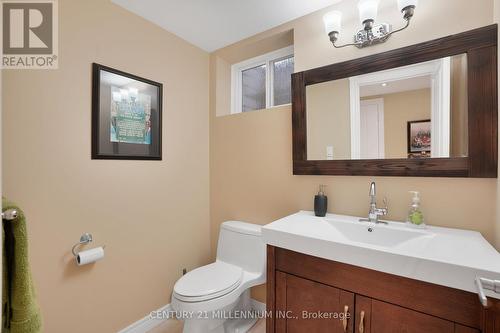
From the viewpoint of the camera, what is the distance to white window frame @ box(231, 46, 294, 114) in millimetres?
2016

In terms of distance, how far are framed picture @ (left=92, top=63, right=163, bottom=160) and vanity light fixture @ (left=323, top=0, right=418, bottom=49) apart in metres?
1.23

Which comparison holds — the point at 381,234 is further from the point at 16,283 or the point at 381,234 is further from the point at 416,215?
the point at 16,283

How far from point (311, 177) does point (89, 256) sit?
4.65 ft

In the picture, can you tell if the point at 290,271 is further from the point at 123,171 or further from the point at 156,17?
the point at 156,17

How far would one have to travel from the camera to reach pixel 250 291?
6.33ft

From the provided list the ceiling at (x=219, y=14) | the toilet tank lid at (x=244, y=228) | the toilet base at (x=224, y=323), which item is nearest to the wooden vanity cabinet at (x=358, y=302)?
the toilet base at (x=224, y=323)

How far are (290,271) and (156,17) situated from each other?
1846 mm

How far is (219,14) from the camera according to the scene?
5.43 ft

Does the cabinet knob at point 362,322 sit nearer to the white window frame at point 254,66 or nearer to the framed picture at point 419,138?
the framed picture at point 419,138

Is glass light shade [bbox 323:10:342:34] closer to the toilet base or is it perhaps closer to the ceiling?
the ceiling

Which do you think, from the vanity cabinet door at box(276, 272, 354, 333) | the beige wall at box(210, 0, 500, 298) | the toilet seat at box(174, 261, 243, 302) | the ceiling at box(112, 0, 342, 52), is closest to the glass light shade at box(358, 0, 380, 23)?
the beige wall at box(210, 0, 500, 298)

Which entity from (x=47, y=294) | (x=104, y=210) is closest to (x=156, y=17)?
(x=104, y=210)

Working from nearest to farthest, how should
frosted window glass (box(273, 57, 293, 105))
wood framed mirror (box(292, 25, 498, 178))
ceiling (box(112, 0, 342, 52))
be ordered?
wood framed mirror (box(292, 25, 498, 178))
ceiling (box(112, 0, 342, 52))
frosted window glass (box(273, 57, 293, 105))

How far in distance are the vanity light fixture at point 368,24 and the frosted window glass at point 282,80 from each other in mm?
518
